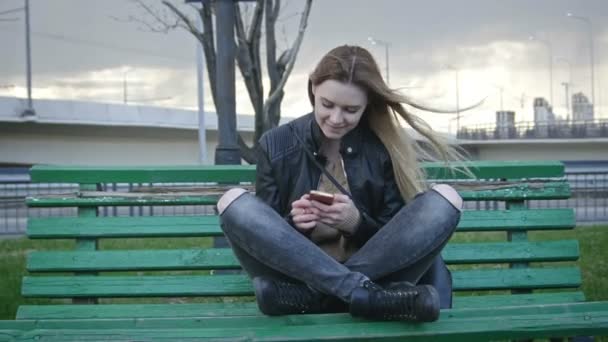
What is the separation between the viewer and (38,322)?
3.05 m

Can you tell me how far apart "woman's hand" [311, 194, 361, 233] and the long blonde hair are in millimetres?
293

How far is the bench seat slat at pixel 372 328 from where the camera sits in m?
2.97

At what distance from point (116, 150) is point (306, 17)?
27957mm

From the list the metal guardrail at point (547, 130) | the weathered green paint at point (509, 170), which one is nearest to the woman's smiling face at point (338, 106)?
the weathered green paint at point (509, 170)

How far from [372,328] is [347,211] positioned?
2.05 ft

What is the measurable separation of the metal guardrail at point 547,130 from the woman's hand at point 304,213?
45.9m

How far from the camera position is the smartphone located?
354 centimetres

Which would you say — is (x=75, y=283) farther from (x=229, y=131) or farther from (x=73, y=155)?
(x=73, y=155)

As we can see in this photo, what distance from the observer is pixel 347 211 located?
3.61m

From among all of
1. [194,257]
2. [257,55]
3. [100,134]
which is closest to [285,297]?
[194,257]

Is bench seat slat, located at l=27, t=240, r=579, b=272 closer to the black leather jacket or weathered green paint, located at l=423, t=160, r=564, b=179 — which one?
weathered green paint, located at l=423, t=160, r=564, b=179

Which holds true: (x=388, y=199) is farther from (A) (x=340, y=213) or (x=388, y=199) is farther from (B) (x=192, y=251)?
(B) (x=192, y=251)

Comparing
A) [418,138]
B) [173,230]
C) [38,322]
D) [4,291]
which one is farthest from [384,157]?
[4,291]

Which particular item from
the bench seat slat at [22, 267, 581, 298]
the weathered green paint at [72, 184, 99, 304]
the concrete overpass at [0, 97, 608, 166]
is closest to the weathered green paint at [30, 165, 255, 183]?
the weathered green paint at [72, 184, 99, 304]
